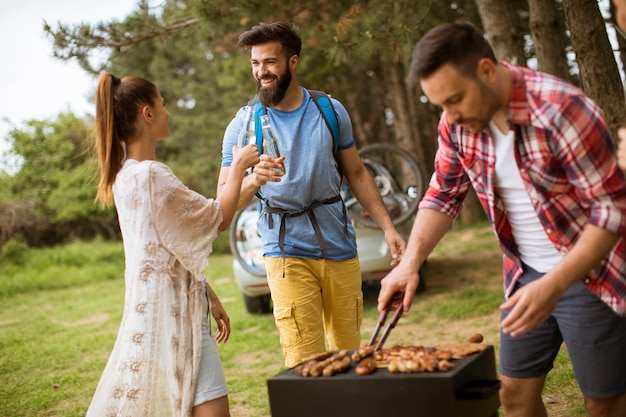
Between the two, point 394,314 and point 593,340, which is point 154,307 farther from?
point 593,340

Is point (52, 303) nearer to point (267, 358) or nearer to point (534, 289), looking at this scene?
point (267, 358)

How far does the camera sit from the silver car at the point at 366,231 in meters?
8.06

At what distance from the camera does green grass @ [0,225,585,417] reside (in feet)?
19.4

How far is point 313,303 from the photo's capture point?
3865 millimetres

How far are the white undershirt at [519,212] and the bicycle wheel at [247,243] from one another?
5.47m

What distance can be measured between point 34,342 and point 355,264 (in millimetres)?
6131

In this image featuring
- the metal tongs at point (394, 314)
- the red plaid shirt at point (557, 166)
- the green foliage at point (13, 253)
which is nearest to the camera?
the red plaid shirt at point (557, 166)

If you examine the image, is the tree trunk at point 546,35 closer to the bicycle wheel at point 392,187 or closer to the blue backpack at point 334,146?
the bicycle wheel at point 392,187

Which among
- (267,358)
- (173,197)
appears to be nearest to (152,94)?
(173,197)

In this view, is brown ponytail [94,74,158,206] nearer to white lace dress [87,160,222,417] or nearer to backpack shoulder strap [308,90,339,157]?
white lace dress [87,160,222,417]

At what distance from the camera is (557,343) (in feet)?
9.31

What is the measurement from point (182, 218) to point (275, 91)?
3.77 ft

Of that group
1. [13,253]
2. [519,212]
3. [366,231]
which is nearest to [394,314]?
[519,212]

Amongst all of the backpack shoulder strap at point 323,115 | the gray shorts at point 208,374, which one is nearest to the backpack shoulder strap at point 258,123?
the backpack shoulder strap at point 323,115
